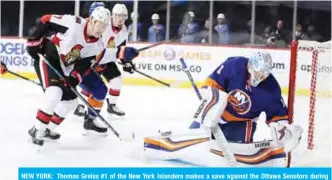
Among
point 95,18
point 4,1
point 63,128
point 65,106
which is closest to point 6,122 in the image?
point 63,128

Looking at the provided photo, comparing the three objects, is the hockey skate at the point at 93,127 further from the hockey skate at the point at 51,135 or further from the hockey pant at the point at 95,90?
the hockey skate at the point at 51,135

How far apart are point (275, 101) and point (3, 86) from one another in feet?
12.2

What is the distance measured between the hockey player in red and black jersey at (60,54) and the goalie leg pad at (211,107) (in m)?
0.73

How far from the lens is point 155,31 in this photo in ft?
26.9

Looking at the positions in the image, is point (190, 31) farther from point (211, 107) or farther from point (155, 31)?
point (211, 107)

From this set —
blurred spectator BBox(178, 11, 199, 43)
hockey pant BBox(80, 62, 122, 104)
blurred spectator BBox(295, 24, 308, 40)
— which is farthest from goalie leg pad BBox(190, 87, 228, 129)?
blurred spectator BBox(295, 24, 308, 40)

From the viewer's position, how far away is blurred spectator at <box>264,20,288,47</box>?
26.6 feet

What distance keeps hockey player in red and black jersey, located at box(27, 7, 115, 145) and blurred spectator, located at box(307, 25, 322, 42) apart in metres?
5.27

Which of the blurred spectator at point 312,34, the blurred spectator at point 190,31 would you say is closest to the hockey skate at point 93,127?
the blurred spectator at point 190,31

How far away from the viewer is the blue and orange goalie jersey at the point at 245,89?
3.15 m

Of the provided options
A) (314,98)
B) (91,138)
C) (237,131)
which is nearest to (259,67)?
(237,131)

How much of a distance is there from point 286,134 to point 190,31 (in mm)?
5119

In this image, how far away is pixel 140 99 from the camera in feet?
19.1

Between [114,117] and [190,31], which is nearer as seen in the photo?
[114,117]
